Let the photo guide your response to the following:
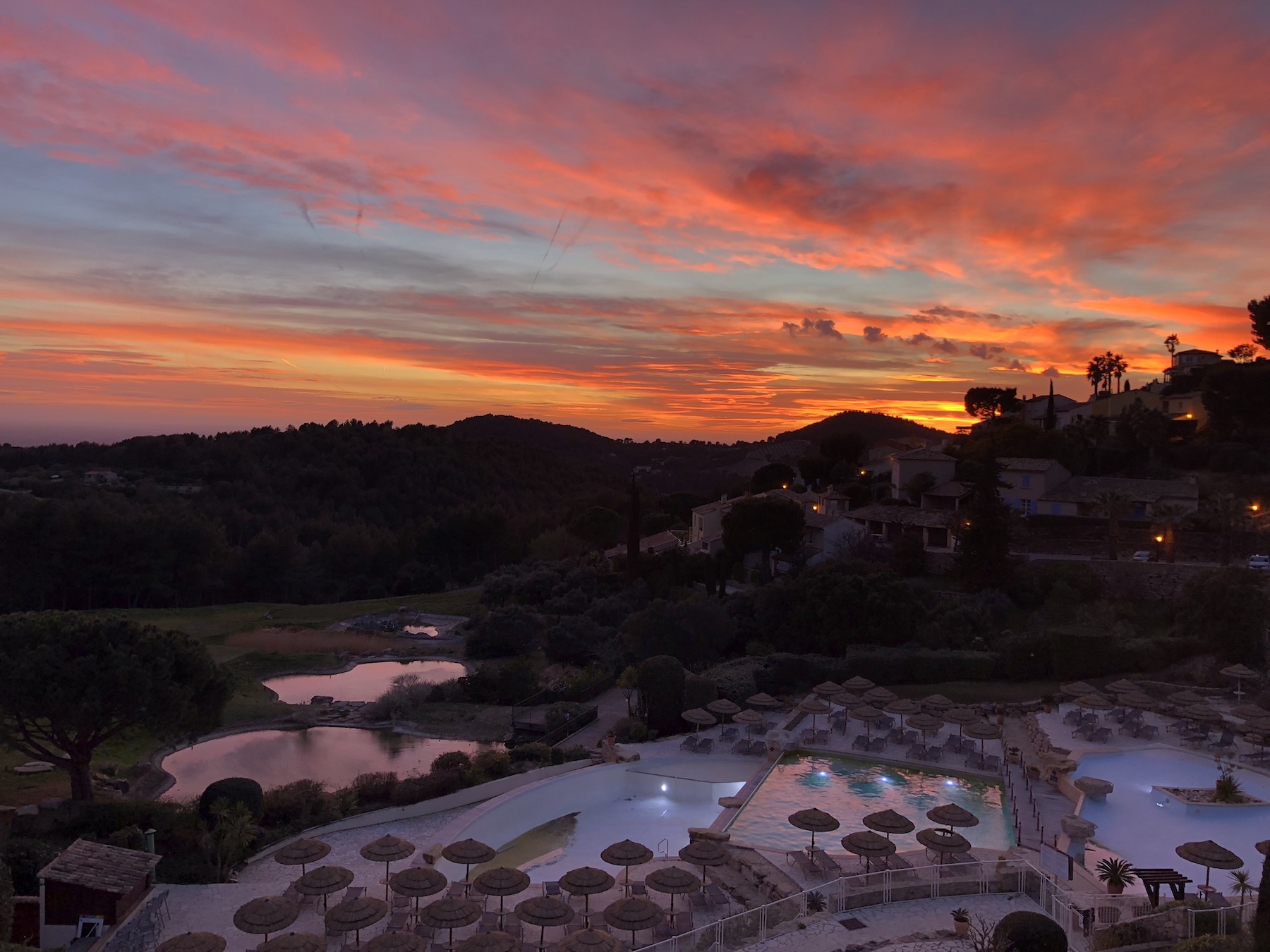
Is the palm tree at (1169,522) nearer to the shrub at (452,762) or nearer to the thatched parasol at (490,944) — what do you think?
the shrub at (452,762)

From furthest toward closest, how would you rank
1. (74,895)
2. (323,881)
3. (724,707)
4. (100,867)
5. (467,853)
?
(724,707) → (467,853) → (100,867) → (323,881) → (74,895)

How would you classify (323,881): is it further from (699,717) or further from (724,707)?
(724,707)

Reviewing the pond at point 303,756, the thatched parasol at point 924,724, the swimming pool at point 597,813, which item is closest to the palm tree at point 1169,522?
the thatched parasol at point 924,724

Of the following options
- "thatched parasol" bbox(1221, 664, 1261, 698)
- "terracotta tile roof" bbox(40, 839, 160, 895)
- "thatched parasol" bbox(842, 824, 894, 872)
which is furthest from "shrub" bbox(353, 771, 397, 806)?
"thatched parasol" bbox(1221, 664, 1261, 698)

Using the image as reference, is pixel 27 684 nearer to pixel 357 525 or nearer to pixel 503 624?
pixel 503 624

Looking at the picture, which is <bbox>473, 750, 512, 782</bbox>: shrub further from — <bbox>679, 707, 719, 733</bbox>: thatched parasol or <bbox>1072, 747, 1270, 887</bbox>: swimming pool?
<bbox>1072, 747, 1270, 887</bbox>: swimming pool

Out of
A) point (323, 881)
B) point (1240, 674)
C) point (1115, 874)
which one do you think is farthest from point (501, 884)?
point (1240, 674)

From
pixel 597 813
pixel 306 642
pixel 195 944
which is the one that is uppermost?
pixel 195 944
